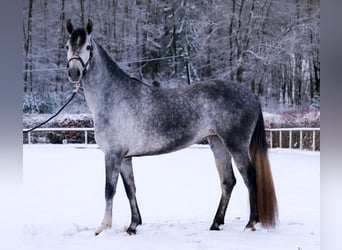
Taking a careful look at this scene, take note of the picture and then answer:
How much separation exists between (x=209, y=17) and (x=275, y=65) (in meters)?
0.47

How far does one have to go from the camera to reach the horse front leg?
2701 millimetres

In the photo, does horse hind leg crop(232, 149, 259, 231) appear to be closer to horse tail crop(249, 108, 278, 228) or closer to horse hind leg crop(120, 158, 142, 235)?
horse tail crop(249, 108, 278, 228)

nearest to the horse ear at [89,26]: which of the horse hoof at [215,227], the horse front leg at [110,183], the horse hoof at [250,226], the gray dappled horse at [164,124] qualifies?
the gray dappled horse at [164,124]

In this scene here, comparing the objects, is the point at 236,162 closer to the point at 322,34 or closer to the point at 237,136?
the point at 237,136

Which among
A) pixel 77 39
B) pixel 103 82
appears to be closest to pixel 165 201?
pixel 103 82

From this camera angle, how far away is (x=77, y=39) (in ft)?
8.87

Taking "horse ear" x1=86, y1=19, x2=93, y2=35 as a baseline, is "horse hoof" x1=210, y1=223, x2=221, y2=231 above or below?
below

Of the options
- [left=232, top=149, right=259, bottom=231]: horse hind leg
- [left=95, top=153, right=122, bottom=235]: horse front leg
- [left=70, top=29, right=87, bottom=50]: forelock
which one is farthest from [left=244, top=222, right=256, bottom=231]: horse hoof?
[left=70, top=29, right=87, bottom=50]: forelock

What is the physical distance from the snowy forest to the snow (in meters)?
0.32

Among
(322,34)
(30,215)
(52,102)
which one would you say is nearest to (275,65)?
(322,34)

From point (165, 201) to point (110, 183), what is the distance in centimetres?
33

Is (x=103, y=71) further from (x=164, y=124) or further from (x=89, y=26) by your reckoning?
(x=164, y=124)

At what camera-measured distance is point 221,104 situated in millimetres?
2807

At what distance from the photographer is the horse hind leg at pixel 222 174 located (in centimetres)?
278
